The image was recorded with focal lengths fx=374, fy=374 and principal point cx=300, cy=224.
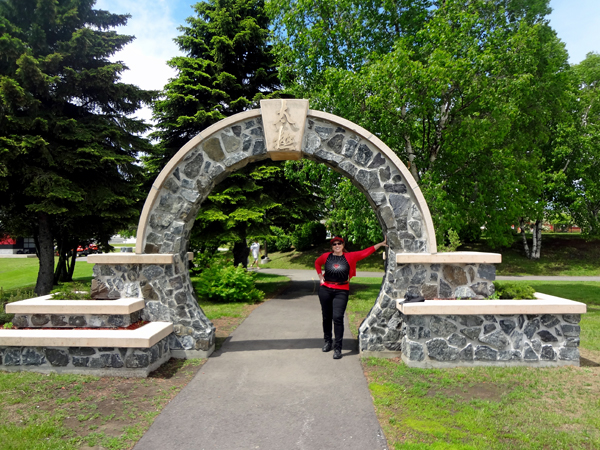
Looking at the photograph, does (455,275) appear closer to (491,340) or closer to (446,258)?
(446,258)

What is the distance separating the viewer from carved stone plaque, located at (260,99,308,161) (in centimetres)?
618

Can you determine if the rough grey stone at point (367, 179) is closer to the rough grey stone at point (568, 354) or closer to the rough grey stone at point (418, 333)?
the rough grey stone at point (418, 333)

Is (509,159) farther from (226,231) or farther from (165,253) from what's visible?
(165,253)

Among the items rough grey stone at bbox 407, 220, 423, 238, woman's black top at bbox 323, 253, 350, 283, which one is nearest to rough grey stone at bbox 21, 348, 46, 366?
woman's black top at bbox 323, 253, 350, 283

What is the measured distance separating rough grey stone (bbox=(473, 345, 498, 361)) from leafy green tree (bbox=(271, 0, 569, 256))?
200 inches

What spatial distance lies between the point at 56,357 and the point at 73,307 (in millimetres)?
727

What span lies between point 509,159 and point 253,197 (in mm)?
8402

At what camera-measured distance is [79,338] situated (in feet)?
17.5

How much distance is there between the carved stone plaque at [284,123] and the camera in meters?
6.18

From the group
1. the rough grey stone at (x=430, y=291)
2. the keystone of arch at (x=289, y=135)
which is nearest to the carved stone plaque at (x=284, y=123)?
the keystone of arch at (x=289, y=135)

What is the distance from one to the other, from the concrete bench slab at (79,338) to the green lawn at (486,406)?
10.8 feet

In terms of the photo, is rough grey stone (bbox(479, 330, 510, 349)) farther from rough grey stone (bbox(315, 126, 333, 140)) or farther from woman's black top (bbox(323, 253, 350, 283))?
rough grey stone (bbox(315, 126, 333, 140))

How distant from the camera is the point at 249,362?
6098mm

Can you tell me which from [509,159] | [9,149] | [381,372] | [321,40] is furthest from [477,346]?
[9,149]
